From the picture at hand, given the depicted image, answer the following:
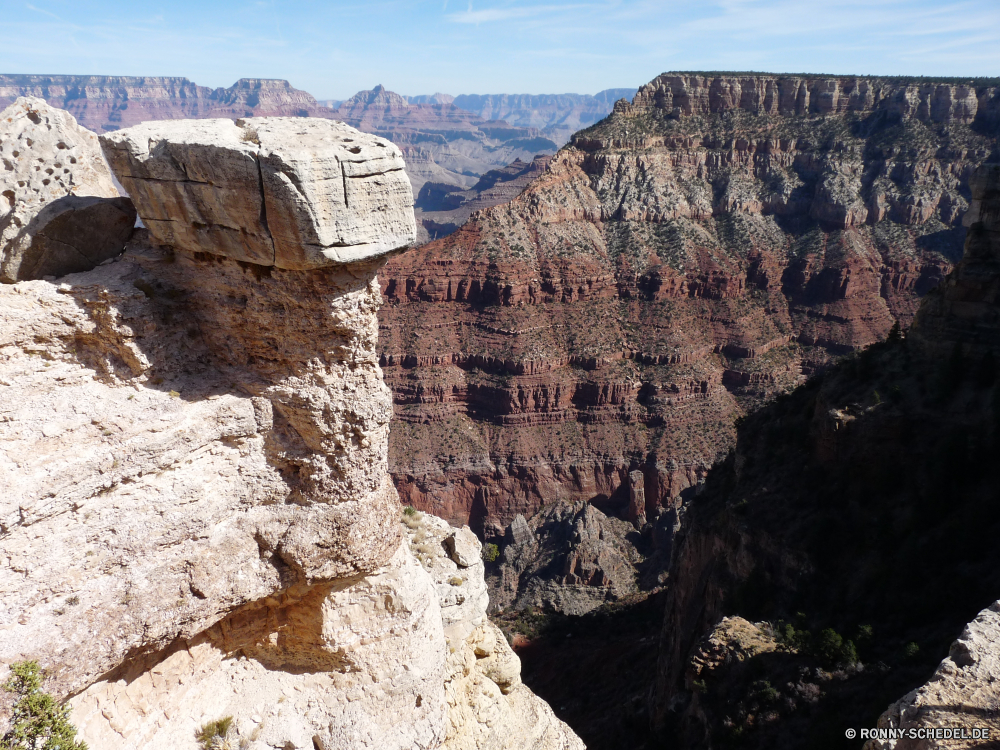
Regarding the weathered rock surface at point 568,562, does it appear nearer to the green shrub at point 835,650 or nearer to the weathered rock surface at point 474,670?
the green shrub at point 835,650

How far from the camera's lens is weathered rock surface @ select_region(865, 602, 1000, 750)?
10.7m

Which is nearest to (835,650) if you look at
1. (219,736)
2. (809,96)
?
(219,736)

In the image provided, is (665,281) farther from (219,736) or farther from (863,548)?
(219,736)

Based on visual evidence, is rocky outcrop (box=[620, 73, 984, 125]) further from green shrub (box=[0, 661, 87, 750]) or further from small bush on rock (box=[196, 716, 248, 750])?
green shrub (box=[0, 661, 87, 750])

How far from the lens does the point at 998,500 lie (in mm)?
20219

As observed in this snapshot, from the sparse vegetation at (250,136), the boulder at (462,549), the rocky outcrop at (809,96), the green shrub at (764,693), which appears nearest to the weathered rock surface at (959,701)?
the green shrub at (764,693)

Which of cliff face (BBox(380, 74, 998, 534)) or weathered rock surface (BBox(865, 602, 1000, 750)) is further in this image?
cliff face (BBox(380, 74, 998, 534))

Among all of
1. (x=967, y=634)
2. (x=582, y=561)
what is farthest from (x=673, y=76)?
(x=967, y=634)

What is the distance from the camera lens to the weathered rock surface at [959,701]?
1066 cm

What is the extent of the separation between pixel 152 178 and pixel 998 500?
23.9 m

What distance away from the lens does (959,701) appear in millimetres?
11273

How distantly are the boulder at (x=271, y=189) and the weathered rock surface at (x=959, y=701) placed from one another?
11428mm

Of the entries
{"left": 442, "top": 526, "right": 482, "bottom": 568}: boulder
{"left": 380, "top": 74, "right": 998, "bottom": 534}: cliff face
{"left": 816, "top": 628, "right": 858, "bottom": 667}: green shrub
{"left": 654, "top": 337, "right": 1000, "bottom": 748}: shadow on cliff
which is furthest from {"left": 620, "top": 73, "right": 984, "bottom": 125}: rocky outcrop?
{"left": 442, "top": 526, "right": 482, "bottom": 568}: boulder

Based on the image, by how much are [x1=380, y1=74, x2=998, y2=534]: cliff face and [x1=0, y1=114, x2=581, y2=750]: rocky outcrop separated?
5465 centimetres
